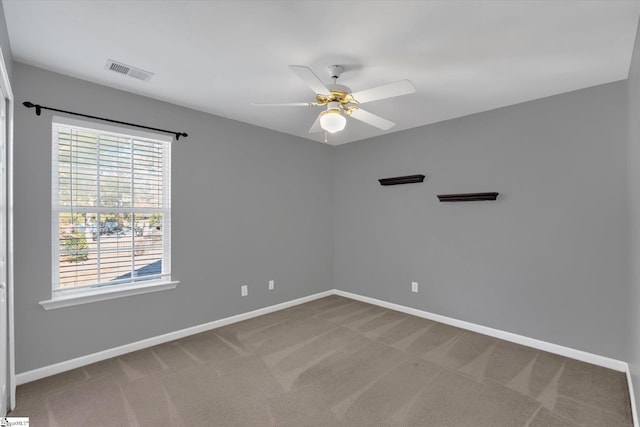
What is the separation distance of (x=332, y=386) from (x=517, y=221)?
2496 mm

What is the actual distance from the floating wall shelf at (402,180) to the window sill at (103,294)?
2941mm

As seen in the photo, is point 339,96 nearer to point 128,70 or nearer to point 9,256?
point 128,70

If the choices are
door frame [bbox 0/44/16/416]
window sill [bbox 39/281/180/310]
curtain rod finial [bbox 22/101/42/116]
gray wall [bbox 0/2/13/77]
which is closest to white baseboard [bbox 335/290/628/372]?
window sill [bbox 39/281/180/310]

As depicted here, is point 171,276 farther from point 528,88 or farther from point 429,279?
point 528,88

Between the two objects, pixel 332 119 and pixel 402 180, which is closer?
pixel 332 119

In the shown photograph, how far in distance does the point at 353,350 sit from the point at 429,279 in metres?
1.51

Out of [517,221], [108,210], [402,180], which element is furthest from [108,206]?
[517,221]

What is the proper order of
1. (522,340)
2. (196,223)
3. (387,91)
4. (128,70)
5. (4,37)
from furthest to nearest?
1. (196,223)
2. (522,340)
3. (128,70)
4. (387,91)
5. (4,37)

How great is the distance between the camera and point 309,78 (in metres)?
2.05

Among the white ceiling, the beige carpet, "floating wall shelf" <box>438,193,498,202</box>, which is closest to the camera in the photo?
the white ceiling

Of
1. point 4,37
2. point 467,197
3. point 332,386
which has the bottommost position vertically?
point 332,386

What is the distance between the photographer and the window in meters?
2.65

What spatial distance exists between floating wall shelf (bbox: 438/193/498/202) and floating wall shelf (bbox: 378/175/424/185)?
0.36 m

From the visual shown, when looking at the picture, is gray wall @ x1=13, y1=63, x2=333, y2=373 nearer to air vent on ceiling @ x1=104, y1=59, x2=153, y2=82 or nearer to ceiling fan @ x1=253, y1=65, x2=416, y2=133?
air vent on ceiling @ x1=104, y1=59, x2=153, y2=82
